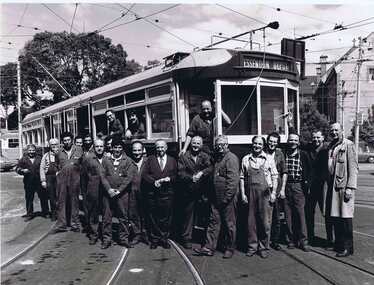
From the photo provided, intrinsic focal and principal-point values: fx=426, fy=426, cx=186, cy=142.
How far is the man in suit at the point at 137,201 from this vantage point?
688cm

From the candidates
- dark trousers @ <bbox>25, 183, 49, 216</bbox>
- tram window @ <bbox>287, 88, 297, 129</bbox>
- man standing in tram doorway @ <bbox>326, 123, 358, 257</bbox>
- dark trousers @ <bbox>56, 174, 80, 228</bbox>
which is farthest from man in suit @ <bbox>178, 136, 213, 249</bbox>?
dark trousers @ <bbox>25, 183, 49, 216</bbox>

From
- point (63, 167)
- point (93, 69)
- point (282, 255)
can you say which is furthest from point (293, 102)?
point (93, 69)

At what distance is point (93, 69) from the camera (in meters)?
33.9

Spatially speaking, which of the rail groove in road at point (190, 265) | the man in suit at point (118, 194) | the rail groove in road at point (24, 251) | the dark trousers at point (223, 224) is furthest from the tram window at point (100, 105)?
the dark trousers at point (223, 224)

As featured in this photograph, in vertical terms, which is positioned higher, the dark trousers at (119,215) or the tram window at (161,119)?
the tram window at (161,119)

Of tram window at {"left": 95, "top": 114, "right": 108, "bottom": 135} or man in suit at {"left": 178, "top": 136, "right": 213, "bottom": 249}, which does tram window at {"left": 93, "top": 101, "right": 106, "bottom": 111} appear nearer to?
tram window at {"left": 95, "top": 114, "right": 108, "bottom": 135}

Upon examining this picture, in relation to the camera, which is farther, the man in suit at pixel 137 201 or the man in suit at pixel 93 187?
the man in suit at pixel 93 187

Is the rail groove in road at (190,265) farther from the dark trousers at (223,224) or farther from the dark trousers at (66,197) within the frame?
the dark trousers at (66,197)

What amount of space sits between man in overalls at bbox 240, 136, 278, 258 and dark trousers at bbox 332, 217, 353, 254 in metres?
1.01

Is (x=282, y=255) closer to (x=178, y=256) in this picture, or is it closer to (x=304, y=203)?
(x=304, y=203)

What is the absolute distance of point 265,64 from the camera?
304 inches

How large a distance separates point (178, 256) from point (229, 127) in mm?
2419

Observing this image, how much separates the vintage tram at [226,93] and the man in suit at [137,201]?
756 mm

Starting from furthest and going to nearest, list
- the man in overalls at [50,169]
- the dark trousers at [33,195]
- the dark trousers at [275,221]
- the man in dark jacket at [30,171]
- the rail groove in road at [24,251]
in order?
the dark trousers at [33,195] → the man in dark jacket at [30,171] → the man in overalls at [50,169] → the dark trousers at [275,221] → the rail groove in road at [24,251]
